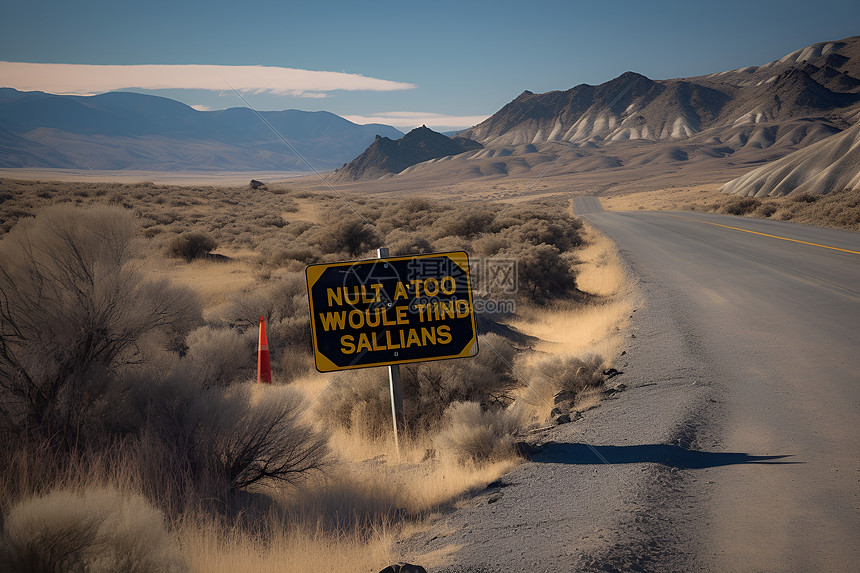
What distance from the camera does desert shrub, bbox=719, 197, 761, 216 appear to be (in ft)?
112

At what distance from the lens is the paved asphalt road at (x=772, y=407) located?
3.03m

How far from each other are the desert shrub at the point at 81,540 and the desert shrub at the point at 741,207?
124 feet

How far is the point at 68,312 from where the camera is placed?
17.1ft

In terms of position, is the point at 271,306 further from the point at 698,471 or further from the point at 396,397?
the point at 698,471

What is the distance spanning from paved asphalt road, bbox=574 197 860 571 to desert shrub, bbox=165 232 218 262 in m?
18.7

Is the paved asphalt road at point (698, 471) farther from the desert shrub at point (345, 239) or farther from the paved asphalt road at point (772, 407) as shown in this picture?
the desert shrub at point (345, 239)

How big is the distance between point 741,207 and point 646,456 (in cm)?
3573

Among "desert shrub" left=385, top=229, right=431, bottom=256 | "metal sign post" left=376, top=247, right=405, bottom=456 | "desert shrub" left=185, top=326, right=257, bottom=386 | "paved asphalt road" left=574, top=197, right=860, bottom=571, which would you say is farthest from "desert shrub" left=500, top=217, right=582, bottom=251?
"metal sign post" left=376, top=247, right=405, bottom=456

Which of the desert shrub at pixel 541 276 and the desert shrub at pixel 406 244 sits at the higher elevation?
the desert shrub at pixel 406 244

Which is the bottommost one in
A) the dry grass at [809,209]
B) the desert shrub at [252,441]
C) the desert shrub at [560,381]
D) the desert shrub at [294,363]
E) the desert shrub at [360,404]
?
the desert shrub at [294,363]

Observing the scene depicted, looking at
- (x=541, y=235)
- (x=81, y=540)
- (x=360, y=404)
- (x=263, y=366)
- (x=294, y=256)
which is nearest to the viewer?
(x=81, y=540)

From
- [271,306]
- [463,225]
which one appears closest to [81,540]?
[271,306]

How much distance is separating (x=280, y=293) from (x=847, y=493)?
11.4 m

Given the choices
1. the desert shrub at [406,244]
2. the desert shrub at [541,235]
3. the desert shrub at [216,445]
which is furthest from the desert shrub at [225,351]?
the desert shrub at [541,235]
